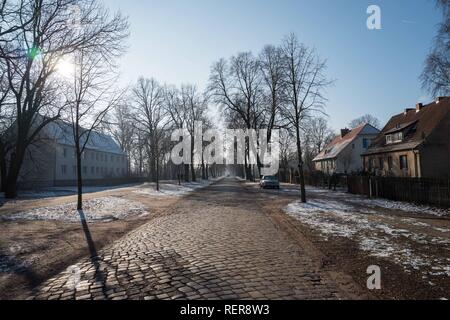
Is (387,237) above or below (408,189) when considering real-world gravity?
below

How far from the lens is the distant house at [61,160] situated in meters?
43.1

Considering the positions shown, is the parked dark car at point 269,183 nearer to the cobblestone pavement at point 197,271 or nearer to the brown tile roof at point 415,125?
the brown tile roof at point 415,125

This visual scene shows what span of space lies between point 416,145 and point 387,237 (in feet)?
93.4

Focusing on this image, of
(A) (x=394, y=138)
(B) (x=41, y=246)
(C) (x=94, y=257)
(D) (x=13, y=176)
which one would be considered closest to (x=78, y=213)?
(B) (x=41, y=246)

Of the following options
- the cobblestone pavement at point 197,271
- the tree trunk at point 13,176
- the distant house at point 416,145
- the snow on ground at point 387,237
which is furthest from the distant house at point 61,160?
the distant house at point 416,145

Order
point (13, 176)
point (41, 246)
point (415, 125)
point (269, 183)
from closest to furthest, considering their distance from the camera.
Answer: point (41, 246) < point (13, 176) < point (415, 125) < point (269, 183)

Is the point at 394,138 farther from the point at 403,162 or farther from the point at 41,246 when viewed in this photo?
the point at 41,246

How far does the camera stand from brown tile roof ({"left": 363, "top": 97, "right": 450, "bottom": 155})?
3466 centimetres

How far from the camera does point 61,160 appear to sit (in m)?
55.0

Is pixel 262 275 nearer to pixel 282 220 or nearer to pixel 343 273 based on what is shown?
pixel 343 273

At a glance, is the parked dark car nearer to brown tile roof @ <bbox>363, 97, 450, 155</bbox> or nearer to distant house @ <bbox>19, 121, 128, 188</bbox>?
brown tile roof @ <bbox>363, 97, 450, 155</bbox>

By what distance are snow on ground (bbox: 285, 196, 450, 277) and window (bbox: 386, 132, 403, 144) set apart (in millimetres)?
27605

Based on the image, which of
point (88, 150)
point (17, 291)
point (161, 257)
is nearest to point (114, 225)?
point (161, 257)
